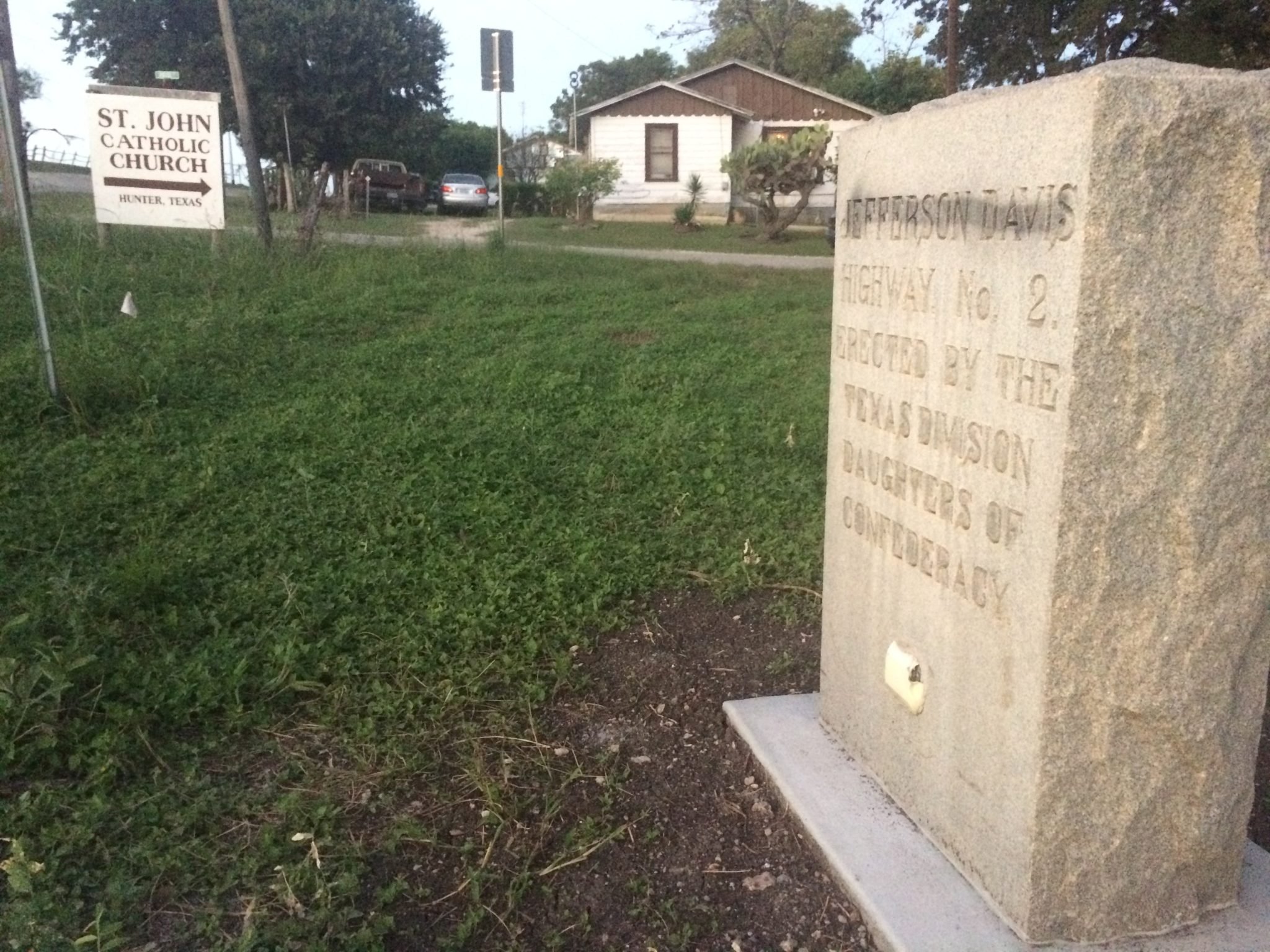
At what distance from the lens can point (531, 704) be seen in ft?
11.6

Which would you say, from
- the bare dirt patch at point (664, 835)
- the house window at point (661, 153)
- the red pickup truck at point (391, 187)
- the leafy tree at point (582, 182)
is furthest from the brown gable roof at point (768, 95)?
the bare dirt patch at point (664, 835)

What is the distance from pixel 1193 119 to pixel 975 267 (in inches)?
20.3

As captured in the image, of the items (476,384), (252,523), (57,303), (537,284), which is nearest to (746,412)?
(476,384)

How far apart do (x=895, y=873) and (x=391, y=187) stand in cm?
3257

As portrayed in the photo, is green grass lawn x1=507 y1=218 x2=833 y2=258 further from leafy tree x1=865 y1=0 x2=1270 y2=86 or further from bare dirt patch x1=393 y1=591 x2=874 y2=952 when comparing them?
bare dirt patch x1=393 y1=591 x2=874 y2=952

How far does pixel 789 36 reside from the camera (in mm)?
48938

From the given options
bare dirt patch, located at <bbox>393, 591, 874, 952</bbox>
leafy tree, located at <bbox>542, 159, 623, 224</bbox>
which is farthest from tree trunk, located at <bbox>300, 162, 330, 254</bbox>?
leafy tree, located at <bbox>542, 159, 623, 224</bbox>

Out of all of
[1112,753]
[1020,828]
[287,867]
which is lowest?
[287,867]

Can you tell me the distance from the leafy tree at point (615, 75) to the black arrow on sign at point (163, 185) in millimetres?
64614

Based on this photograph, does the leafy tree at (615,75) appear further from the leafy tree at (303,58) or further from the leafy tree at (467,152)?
the leafy tree at (303,58)

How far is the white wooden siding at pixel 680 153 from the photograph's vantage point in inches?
1174

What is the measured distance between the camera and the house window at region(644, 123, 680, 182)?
98.3 ft

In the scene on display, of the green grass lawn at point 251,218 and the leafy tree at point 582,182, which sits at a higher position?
the leafy tree at point 582,182

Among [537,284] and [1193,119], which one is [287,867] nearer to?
[1193,119]
